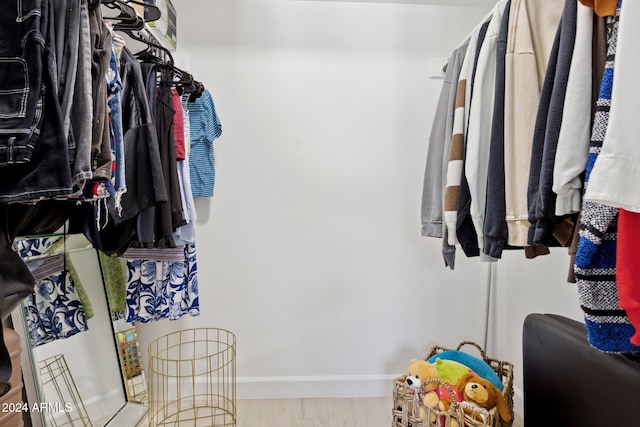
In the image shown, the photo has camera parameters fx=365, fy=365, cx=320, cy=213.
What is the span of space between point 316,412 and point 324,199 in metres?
1.15

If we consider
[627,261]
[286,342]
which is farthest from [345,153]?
[627,261]

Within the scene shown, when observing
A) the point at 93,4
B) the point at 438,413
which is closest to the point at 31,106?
the point at 93,4

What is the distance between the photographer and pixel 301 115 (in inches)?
82.3

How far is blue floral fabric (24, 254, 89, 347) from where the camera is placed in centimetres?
136

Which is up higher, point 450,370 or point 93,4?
point 93,4

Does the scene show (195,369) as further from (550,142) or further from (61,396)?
(550,142)

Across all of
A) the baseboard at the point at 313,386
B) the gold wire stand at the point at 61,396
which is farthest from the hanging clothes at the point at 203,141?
the baseboard at the point at 313,386

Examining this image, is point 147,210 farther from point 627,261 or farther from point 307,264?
point 627,261

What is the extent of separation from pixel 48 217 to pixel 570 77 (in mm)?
1367

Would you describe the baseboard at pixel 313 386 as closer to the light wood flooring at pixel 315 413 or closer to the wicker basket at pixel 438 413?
the light wood flooring at pixel 315 413

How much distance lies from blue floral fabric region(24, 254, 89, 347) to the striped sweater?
1699 millimetres

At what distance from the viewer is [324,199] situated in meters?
2.12

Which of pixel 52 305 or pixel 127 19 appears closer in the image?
pixel 127 19

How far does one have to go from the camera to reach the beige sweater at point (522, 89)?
101cm
